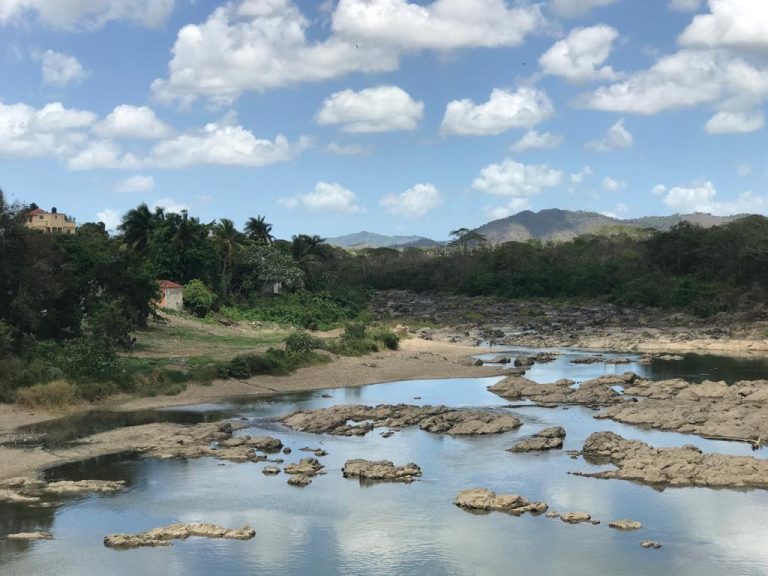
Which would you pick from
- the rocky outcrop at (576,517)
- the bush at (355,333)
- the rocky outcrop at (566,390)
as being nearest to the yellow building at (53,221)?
the bush at (355,333)

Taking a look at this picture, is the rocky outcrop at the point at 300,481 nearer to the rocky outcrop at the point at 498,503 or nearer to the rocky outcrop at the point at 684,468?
the rocky outcrop at the point at 498,503

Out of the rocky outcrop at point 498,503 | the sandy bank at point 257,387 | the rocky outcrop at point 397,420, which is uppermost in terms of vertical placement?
the sandy bank at point 257,387

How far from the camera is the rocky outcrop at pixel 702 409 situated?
3747cm

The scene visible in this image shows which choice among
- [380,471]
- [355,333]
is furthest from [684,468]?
[355,333]

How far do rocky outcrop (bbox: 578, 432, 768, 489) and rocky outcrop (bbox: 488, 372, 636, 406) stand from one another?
12.5 metres

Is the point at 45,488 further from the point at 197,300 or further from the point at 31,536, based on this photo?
the point at 197,300

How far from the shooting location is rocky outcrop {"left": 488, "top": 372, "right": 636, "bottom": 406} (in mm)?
46031

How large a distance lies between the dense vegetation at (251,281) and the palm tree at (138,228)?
11cm

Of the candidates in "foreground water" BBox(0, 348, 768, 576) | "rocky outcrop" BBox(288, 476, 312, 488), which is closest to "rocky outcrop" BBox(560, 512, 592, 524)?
"foreground water" BBox(0, 348, 768, 576)

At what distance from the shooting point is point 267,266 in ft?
284

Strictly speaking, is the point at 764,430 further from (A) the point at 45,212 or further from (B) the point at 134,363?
(A) the point at 45,212

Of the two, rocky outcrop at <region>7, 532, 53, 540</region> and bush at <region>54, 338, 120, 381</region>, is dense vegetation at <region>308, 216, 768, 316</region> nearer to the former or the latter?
bush at <region>54, 338, 120, 381</region>

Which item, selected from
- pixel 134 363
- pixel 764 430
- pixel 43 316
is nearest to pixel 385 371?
pixel 134 363

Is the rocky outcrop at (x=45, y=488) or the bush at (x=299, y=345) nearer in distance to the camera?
the rocky outcrop at (x=45, y=488)
